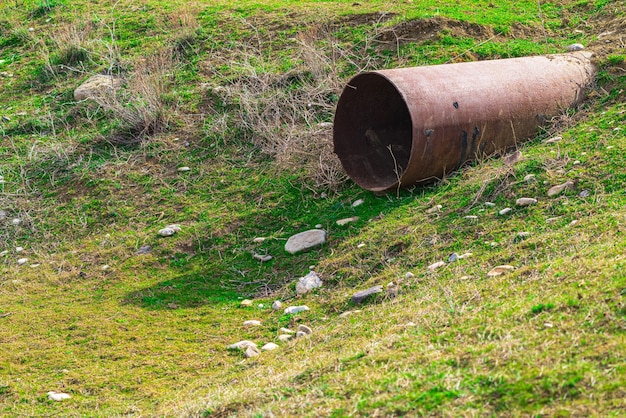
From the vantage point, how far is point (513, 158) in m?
6.24

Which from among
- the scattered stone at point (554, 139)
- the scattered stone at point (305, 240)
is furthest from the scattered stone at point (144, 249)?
the scattered stone at point (554, 139)

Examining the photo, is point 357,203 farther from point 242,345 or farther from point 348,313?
point 242,345

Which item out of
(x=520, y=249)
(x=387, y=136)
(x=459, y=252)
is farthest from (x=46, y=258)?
(x=520, y=249)

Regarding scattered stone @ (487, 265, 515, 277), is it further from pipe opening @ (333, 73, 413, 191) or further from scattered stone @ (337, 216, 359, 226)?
pipe opening @ (333, 73, 413, 191)

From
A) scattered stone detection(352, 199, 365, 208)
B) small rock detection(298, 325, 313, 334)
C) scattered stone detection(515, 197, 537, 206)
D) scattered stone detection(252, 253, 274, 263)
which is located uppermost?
scattered stone detection(515, 197, 537, 206)

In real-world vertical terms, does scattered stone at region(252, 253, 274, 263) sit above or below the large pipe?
below

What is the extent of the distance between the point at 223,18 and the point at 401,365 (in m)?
7.77

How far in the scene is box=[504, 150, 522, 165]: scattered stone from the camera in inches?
240

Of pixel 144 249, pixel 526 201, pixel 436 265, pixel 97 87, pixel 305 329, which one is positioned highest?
pixel 97 87

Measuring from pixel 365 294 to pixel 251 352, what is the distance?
31.0 inches

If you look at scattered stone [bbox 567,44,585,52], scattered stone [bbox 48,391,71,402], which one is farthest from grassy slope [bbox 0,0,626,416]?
scattered stone [bbox 567,44,585,52]

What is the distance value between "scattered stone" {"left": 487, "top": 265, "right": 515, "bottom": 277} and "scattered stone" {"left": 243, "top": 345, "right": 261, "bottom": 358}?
4.62 feet

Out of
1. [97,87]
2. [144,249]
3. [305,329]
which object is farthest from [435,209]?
[97,87]

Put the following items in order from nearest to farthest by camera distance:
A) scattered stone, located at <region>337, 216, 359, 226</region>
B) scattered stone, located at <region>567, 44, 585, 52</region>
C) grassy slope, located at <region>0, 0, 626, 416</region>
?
grassy slope, located at <region>0, 0, 626, 416</region> < scattered stone, located at <region>337, 216, 359, 226</region> < scattered stone, located at <region>567, 44, 585, 52</region>
